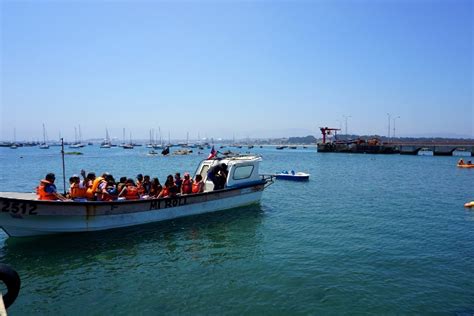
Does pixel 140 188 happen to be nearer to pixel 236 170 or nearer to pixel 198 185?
pixel 198 185

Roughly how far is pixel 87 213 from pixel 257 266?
23.5ft

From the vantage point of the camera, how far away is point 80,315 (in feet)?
25.9

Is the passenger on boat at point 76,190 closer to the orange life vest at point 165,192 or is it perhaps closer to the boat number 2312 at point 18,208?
the boat number 2312 at point 18,208

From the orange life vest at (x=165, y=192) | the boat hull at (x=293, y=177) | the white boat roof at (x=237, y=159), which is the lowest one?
the boat hull at (x=293, y=177)

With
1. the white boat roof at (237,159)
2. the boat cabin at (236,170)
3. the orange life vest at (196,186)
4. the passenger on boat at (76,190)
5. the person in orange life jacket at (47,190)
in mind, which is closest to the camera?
the person in orange life jacket at (47,190)

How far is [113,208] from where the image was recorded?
14.0 meters

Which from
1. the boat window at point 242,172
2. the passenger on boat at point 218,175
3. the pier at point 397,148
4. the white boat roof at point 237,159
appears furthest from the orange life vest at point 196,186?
the pier at point 397,148

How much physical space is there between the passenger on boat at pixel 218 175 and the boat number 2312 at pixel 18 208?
29.9 feet

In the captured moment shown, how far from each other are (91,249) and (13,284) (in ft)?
22.5

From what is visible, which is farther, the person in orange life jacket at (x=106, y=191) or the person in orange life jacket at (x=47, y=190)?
the person in orange life jacket at (x=106, y=191)

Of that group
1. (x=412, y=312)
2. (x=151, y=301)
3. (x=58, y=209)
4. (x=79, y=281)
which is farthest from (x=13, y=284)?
(x=412, y=312)

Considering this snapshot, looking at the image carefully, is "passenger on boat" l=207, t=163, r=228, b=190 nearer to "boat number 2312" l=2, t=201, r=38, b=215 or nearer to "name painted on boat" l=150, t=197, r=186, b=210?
"name painted on boat" l=150, t=197, r=186, b=210

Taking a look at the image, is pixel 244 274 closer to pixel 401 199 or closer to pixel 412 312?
pixel 412 312

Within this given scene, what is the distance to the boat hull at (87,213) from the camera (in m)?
12.1
